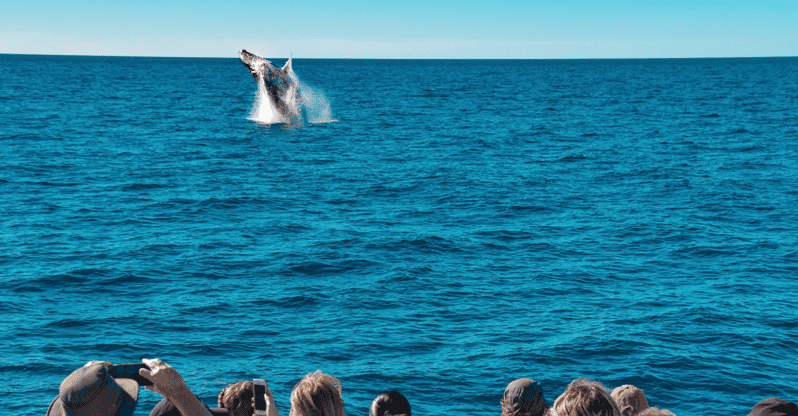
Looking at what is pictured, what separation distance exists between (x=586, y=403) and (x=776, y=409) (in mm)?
2793

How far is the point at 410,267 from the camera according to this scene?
28.5 metres

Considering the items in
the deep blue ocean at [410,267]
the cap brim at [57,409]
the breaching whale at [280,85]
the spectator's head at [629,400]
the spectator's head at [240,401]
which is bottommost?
the deep blue ocean at [410,267]

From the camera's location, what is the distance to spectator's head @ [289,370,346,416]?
6.21 metres

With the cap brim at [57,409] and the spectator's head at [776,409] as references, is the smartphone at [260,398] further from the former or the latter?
the spectator's head at [776,409]

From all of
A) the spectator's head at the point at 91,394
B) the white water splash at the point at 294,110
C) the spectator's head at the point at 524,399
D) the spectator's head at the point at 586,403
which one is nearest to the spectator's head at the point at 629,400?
the spectator's head at the point at 524,399

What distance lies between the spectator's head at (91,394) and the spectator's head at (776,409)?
6185 mm

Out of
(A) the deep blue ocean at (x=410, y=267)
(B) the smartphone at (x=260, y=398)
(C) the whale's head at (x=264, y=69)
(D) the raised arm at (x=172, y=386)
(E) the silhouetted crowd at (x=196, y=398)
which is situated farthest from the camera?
(C) the whale's head at (x=264, y=69)

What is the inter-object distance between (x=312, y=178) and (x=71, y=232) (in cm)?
1828

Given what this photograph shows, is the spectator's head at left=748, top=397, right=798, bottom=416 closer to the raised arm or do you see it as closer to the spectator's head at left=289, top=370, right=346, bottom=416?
the spectator's head at left=289, top=370, right=346, bottom=416

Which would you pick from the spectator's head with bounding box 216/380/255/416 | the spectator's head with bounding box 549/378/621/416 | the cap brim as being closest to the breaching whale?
the spectator's head with bounding box 216/380/255/416

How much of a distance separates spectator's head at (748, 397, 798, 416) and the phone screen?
4.88 meters

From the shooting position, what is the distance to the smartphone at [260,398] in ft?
21.9

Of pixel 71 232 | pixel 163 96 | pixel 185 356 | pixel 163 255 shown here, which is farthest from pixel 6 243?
pixel 163 96

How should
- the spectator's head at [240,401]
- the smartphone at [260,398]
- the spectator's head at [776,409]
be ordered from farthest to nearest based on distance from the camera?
the spectator's head at [240,401] → the spectator's head at [776,409] → the smartphone at [260,398]
